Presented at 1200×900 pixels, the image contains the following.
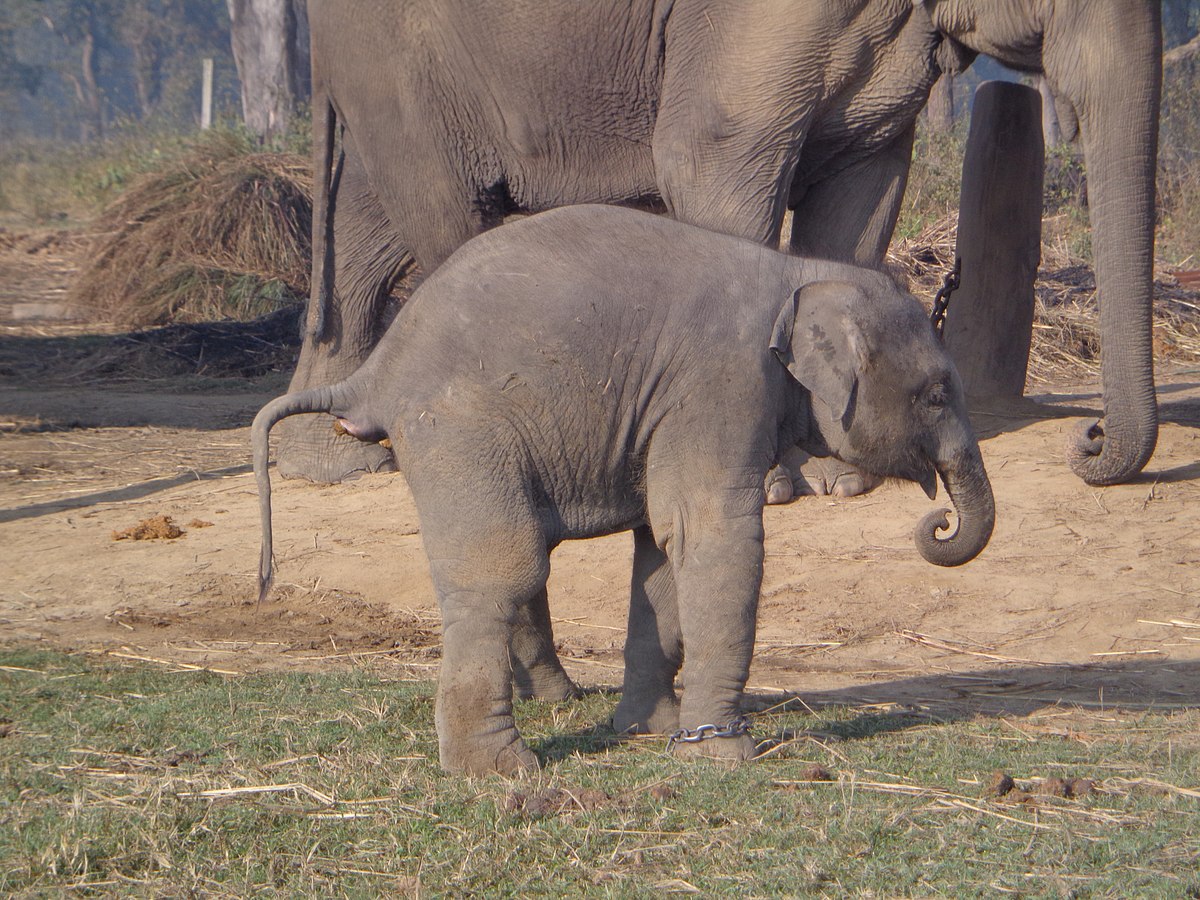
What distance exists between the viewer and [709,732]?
12.8 ft

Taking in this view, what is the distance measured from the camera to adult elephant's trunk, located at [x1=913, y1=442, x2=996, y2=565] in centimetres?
417

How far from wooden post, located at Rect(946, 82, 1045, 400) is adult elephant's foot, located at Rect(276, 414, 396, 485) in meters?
3.29

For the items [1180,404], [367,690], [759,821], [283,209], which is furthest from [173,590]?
[283,209]

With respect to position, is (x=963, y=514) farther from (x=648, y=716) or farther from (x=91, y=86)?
(x=91, y=86)

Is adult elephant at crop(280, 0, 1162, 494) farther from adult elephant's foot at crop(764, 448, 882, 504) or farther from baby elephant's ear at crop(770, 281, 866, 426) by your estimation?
baby elephant's ear at crop(770, 281, 866, 426)

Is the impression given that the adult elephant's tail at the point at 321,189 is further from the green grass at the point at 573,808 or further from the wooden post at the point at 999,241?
the green grass at the point at 573,808

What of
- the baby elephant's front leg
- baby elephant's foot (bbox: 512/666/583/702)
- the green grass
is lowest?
the green grass

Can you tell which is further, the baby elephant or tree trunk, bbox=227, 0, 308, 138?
tree trunk, bbox=227, 0, 308, 138

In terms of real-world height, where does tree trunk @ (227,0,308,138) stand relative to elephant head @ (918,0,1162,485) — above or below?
above

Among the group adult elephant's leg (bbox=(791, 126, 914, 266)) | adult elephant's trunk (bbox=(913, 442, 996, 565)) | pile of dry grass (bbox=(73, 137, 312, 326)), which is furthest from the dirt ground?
pile of dry grass (bbox=(73, 137, 312, 326))

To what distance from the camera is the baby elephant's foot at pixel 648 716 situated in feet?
14.0

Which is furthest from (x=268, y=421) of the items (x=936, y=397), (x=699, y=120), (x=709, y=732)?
(x=699, y=120)

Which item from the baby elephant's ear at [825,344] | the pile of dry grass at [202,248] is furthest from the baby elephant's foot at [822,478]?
the pile of dry grass at [202,248]

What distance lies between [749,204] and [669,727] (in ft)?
8.54
